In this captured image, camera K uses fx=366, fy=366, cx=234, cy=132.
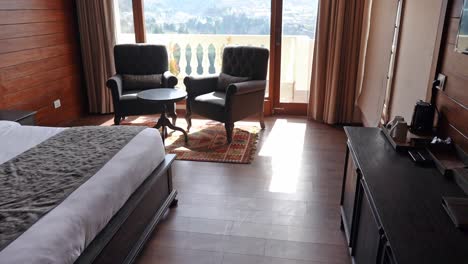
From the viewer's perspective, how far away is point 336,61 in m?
4.38

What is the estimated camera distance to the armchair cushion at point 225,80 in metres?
4.29

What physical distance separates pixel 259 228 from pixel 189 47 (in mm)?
3400

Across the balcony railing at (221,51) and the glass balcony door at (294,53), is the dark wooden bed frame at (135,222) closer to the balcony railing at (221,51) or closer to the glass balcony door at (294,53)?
the glass balcony door at (294,53)

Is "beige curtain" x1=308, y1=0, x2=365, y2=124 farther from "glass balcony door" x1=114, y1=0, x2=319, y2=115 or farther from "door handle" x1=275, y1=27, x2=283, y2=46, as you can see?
"door handle" x1=275, y1=27, x2=283, y2=46

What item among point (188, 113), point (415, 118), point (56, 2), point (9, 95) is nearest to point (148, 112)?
point (188, 113)

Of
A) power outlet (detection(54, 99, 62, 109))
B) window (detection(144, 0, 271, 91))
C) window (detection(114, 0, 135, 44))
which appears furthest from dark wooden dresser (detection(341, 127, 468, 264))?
window (detection(114, 0, 135, 44))

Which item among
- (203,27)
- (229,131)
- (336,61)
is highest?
(203,27)

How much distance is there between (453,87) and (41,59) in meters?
4.01

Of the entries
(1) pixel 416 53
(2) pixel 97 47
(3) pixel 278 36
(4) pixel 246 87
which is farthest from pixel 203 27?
(1) pixel 416 53

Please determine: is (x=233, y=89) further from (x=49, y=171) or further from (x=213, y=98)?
(x=49, y=171)

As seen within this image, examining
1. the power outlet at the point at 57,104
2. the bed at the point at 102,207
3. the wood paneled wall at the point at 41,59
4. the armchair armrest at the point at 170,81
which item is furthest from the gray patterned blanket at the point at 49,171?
the power outlet at the point at 57,104

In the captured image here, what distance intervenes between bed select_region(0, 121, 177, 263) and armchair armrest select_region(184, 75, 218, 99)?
173 centimetres

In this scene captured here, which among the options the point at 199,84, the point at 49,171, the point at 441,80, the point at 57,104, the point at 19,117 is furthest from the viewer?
the point at 57,104

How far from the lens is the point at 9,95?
12.0 ft
